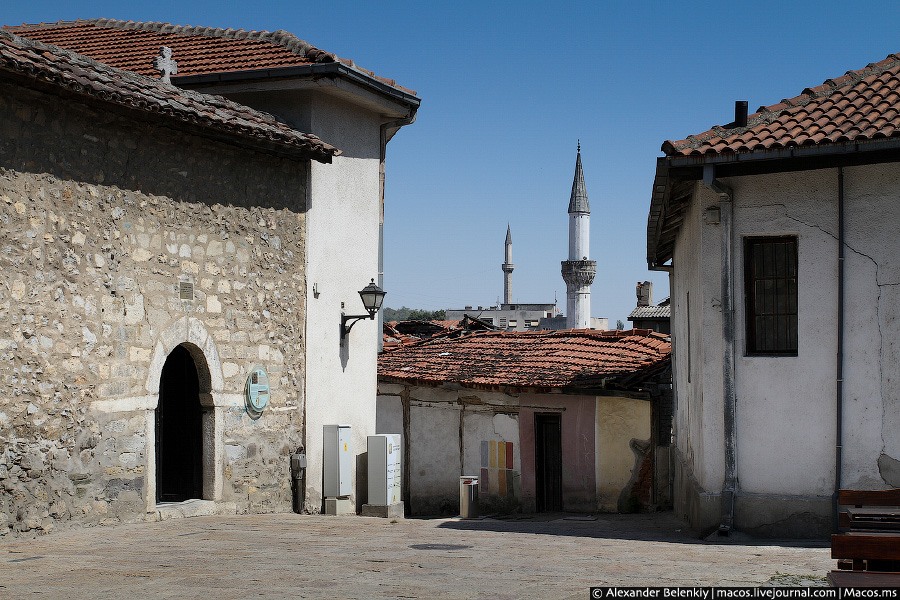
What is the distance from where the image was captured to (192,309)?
461 inches

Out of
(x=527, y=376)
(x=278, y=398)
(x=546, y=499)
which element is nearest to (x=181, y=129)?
(x=278, y=398)

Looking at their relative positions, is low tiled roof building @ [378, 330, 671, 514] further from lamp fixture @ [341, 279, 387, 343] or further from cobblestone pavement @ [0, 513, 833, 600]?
cobblestone pavement @ [0, 513, 833, 600]

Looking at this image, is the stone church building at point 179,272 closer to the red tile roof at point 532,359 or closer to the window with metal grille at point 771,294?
the red tile roof at point 532,359

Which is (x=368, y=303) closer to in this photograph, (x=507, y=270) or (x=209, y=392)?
(x=209, y=392)

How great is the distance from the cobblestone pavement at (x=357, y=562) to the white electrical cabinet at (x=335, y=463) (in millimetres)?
2377

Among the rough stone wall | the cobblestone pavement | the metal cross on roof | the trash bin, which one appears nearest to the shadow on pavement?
the cobblestone pavement

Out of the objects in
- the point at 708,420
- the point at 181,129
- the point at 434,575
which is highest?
the point at 181,129

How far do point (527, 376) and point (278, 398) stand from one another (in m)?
6.81

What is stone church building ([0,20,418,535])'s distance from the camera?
9617mm

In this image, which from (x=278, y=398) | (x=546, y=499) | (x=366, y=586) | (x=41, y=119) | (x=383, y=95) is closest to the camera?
(x=366, y=586)

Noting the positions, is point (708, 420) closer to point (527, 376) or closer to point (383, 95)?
point (383, 95)

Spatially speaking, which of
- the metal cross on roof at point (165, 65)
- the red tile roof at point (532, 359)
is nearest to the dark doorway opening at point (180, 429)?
the metal cross on roof at point (165, 65)

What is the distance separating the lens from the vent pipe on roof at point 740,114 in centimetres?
1129

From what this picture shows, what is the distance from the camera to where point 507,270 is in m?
98.3
